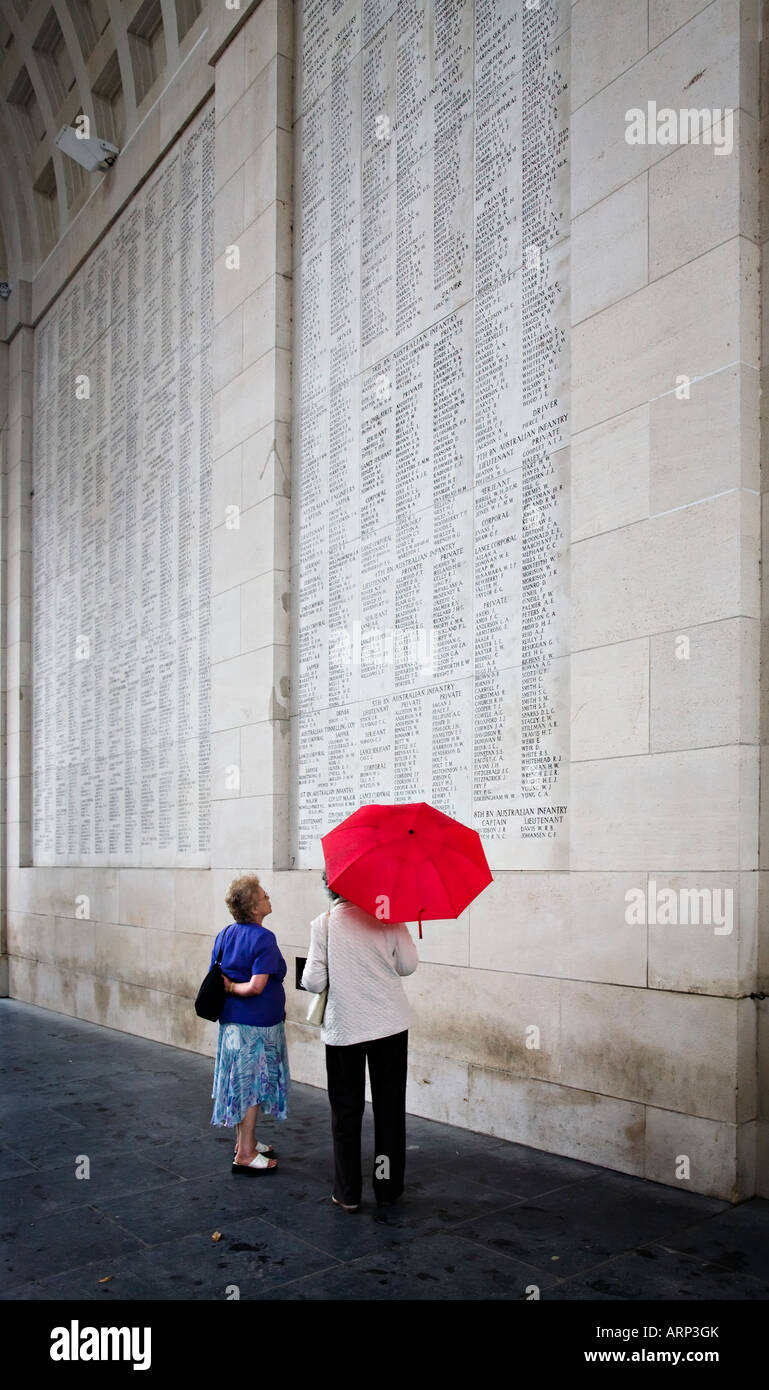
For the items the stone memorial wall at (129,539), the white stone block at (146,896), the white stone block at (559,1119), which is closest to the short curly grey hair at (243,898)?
the white stone block at (559,1119)

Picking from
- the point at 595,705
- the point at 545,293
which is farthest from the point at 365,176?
the point at 595,705

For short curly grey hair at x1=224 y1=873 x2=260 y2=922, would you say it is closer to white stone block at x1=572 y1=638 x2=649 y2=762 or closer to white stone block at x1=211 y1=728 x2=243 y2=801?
white stone block at x1=572 y1=638 x2=649 y2=762

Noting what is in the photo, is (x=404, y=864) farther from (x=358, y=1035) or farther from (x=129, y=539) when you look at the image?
(x=129, y=539)

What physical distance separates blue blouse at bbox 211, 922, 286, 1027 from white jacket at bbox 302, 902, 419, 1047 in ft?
1.71

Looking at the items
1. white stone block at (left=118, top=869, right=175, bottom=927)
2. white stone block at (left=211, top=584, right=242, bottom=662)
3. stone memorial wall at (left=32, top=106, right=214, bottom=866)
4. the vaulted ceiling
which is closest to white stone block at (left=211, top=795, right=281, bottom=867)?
stone memorial wall at (left=32, top=106, right=214, bottom=866)

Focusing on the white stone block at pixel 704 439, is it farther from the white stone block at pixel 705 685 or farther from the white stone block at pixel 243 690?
the white stone block at pixel 243 690

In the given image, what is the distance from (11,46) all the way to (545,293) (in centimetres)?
1115

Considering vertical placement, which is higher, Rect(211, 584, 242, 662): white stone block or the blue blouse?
Rect(211, 584, 242, 662): white stone block

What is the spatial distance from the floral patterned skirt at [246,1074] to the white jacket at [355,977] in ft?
2.35

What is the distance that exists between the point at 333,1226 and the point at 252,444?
246 inches

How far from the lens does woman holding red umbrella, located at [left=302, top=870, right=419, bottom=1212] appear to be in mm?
4953
